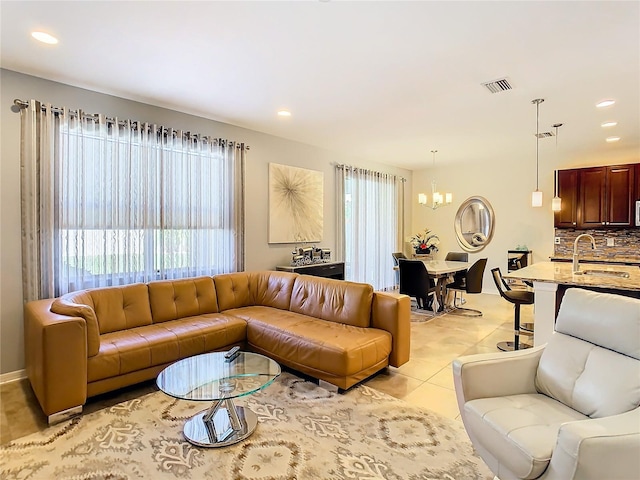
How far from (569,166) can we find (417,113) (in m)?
4.10

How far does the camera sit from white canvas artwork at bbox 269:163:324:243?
533cm

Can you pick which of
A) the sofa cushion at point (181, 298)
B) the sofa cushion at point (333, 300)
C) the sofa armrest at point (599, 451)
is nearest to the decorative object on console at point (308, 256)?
the sofa cushion at point (333, 300)

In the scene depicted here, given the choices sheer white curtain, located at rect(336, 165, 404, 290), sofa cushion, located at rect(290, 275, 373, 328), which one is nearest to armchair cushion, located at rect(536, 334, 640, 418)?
sofa cushion, located at rect(290, 275, 373, 328)

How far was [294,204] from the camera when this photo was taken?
5.62m

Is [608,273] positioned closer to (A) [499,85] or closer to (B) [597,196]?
(A) [499,85]

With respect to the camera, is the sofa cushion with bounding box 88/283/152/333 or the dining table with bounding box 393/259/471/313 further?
the dining table with bounding box 393/259/471/313

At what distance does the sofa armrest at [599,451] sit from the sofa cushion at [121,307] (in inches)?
134

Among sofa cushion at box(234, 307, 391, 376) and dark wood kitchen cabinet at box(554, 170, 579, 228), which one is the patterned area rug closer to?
sofa cushion at box(234, 307, 391, 376)

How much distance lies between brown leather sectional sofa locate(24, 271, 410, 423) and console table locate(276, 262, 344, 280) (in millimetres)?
810

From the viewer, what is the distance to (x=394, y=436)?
2350 mm

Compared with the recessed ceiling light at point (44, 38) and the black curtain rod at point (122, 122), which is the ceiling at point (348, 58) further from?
the black curtain rod at point (122, 122)

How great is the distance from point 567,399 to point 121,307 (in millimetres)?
3532

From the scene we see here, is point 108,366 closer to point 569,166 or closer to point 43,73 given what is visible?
point 43,73

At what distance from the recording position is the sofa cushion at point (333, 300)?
3488 mm
